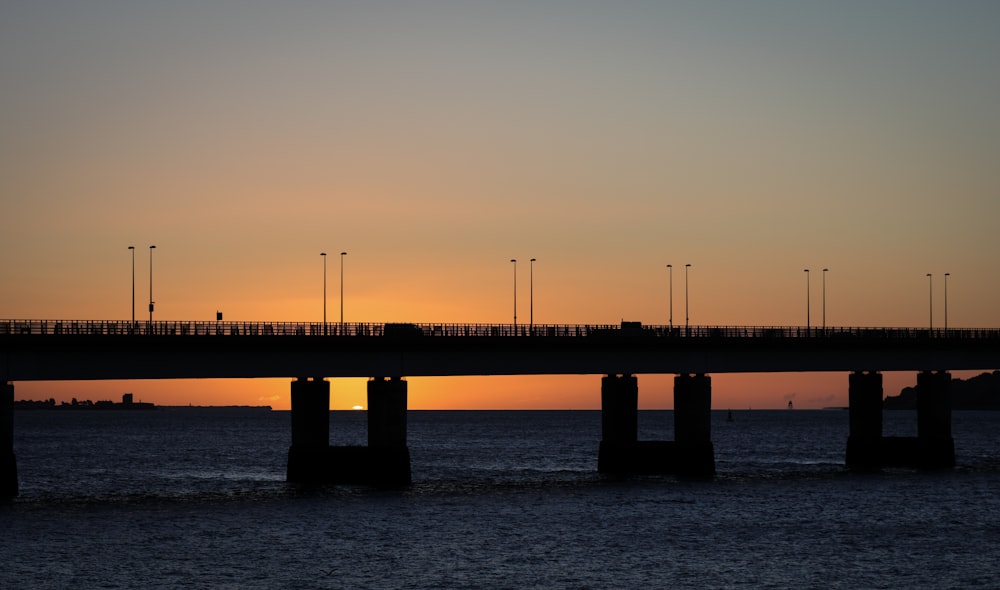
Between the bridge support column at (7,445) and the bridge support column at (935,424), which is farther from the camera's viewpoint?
the bridge support column at (935,424)

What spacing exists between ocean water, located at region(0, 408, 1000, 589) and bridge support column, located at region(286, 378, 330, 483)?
1.76 metres

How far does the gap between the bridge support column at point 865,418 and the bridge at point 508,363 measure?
0.36ft

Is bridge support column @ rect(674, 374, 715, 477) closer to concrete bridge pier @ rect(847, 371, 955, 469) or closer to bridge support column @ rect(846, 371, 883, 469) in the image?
bridge support column @ rect(846, 371, 883, 469)

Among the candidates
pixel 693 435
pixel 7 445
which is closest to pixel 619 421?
pixel 693 435

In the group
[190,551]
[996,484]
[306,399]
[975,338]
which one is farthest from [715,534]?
[975,338]

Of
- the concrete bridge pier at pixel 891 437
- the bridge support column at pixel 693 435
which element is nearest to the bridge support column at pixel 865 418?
the concrete bridge pier at pixel 891 437

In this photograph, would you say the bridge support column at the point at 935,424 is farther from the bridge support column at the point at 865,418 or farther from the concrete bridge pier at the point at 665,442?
the concrete bridge pier at the point at 665,442

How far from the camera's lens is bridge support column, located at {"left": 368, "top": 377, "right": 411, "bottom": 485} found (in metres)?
96.6

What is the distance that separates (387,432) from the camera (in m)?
96.7

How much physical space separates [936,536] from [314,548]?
31.6 meters

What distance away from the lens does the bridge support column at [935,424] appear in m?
127

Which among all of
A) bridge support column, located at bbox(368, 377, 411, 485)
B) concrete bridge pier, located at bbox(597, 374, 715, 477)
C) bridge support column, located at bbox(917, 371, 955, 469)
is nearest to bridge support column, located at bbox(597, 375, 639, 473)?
concrete bridge pier, located at bbox(597, 374, 715, 477)

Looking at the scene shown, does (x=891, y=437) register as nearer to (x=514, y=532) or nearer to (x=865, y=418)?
(x=865, y=418)

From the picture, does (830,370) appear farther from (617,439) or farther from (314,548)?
(314,548)
